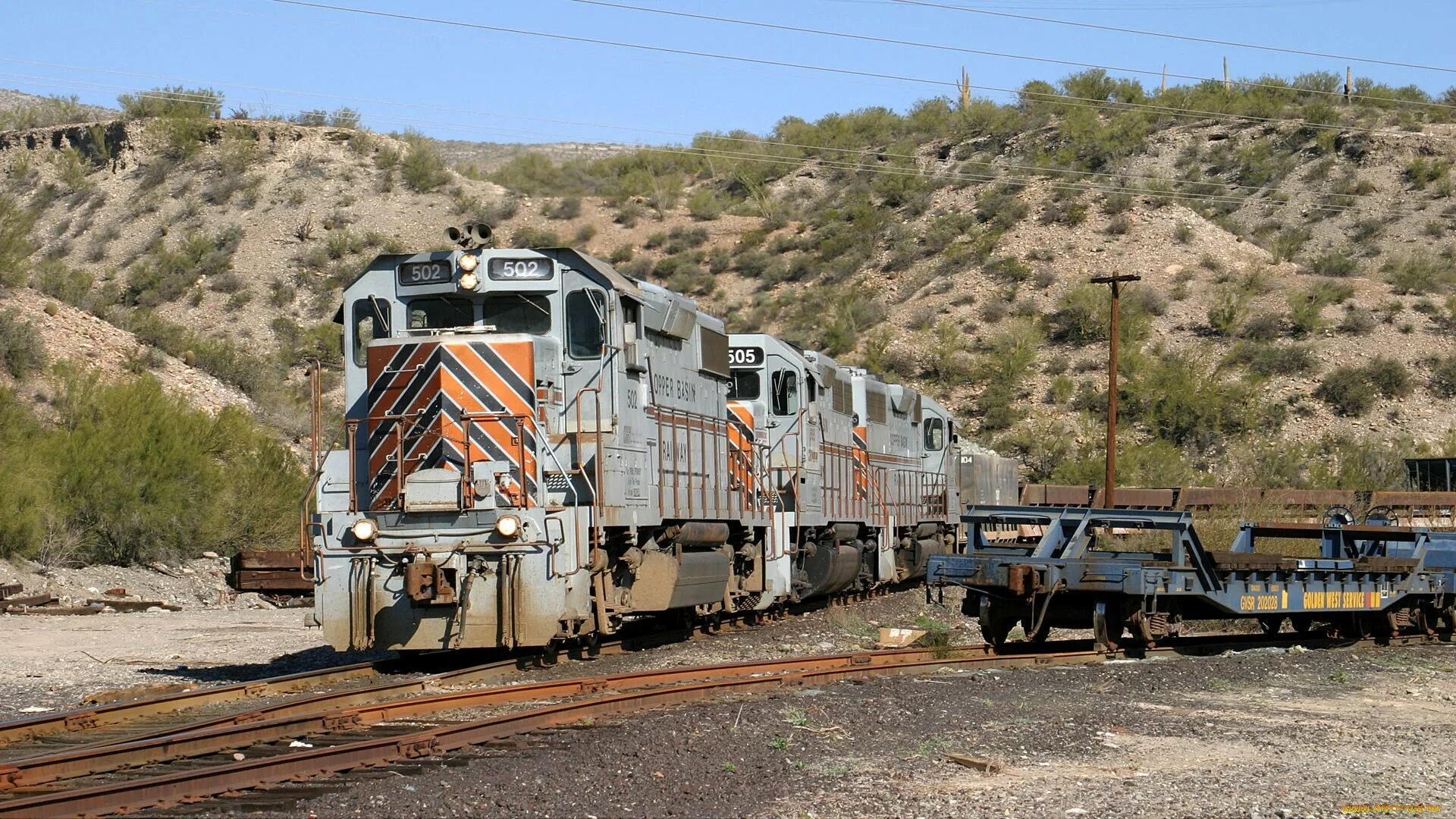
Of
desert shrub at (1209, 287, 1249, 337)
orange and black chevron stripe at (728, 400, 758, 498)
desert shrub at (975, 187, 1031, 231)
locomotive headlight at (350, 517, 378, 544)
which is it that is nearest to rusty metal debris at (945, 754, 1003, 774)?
locomotive headlight at (350, 517, 378, 544)

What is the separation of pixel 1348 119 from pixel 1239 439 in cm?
3026

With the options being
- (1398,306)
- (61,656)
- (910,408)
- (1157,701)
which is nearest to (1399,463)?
(1398,306)

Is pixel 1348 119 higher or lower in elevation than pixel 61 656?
higher

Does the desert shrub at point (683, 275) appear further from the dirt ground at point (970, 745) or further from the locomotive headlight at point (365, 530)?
the locomotive headlight at point (365, 530)

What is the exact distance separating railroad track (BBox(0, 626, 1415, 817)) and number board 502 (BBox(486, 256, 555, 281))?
124 inches

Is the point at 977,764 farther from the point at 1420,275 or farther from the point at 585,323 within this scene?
the point at 1420,275

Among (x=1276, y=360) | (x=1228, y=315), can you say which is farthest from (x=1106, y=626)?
(x=1228, y=315)

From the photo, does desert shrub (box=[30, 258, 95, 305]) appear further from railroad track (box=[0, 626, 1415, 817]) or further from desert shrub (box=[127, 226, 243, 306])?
railroad track (box=[0, 626, 1415, 817])

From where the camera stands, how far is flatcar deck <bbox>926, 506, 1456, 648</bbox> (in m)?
12.2

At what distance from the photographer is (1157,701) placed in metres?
10.4

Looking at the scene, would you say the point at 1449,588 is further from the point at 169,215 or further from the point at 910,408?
the point at 169,215

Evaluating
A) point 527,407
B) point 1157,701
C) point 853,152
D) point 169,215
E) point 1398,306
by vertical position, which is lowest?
point 1157,701

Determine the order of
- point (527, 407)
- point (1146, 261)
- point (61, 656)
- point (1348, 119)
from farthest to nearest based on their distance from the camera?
point (1348, 119) < point (1146, 261) < point (61, 656) < point (527, 407)

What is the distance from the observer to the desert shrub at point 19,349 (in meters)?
28.5
